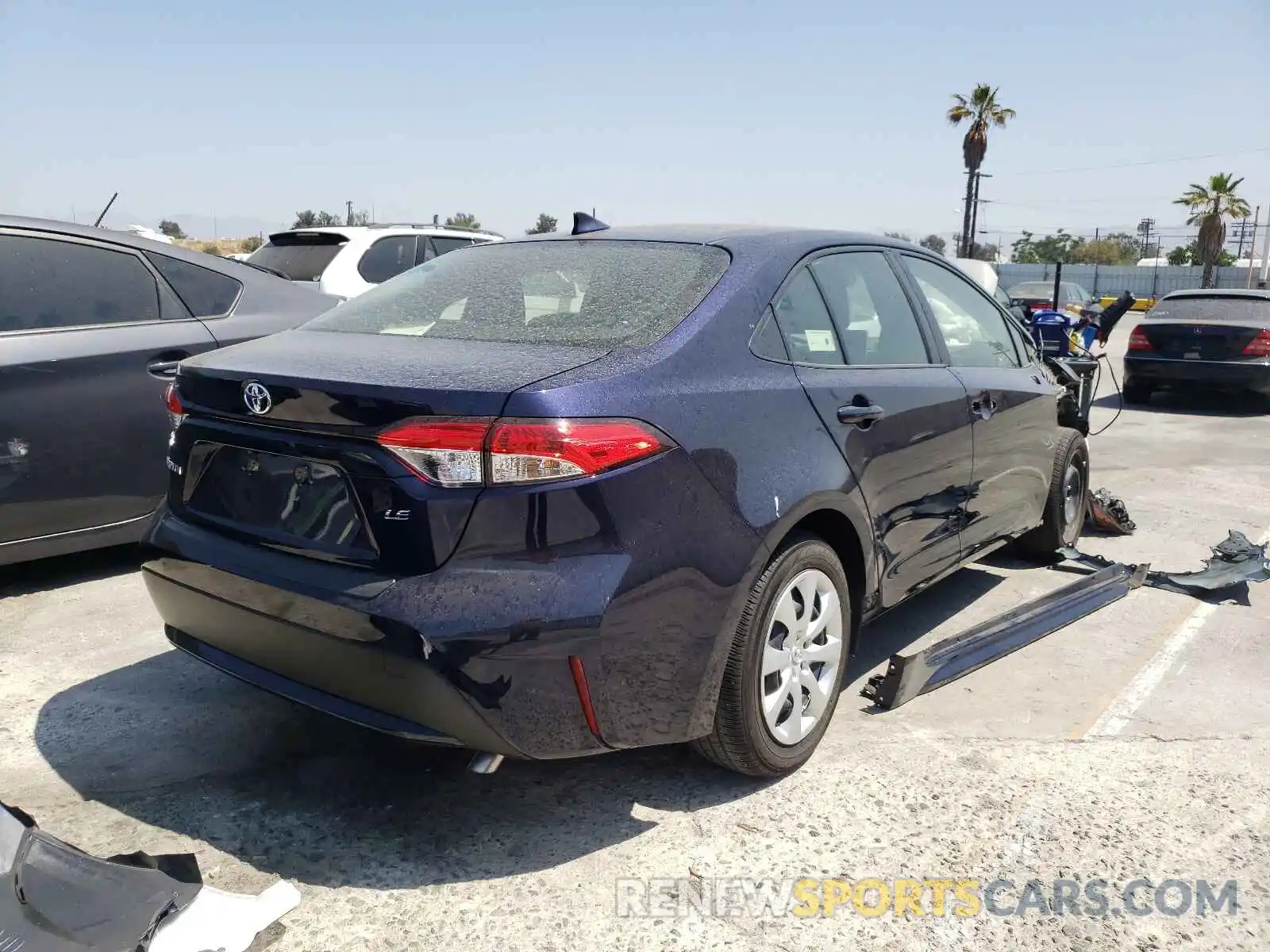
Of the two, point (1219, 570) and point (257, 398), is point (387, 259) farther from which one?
point (1219, 570)

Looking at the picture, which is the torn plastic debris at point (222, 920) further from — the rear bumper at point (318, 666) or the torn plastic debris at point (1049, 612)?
the torn plastic debris at point (1049, 612)

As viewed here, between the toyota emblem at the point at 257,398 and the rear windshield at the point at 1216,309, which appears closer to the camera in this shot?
the toyota emblem at the point at 257,398

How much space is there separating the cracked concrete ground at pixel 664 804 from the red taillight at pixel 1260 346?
27.9ft

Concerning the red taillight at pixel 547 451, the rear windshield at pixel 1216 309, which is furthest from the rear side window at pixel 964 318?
the rear windshield at pixel 1216 309

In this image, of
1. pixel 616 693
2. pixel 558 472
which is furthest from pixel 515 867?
pixel 558 472

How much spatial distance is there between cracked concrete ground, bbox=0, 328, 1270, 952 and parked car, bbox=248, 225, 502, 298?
4.26m

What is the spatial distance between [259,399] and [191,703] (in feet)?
4.65

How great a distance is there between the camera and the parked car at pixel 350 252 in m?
7.91

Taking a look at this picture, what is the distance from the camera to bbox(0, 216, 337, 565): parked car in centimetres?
419

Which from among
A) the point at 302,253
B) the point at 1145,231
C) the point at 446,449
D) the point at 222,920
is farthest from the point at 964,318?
the point at 1145,231

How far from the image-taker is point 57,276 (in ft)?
14.6

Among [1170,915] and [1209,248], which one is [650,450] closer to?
[1170,915]

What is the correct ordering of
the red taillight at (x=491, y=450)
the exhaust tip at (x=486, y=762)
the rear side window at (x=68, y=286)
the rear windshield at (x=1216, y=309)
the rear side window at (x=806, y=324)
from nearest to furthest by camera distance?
the red taillight at (x=491, y=450)
the exhaust tip at (x=486, y=762)
the rear side window at (x=806, y=324)
the rear side window at (x=68, y=286)
the rear windshield at (x=1216, y=309)

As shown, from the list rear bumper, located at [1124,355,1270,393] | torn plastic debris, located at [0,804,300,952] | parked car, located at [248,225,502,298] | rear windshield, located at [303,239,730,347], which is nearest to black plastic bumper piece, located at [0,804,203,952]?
torn plastic debris, located at [0,804,300,952]
